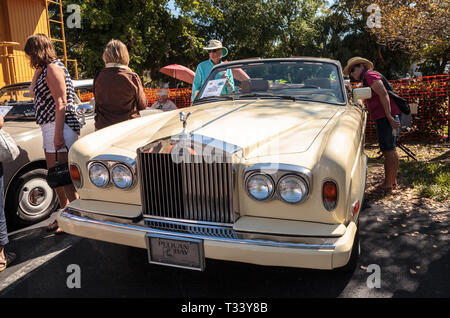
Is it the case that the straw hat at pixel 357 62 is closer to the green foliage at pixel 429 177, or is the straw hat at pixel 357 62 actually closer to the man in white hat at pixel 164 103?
the green foliage at pixel 429 177

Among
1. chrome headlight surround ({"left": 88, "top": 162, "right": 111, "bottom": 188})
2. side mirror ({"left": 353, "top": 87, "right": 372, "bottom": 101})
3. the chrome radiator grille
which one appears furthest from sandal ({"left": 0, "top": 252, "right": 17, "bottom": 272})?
side mirror ({"left": 353, "top": 87, "right": 372, "bottom": 101})

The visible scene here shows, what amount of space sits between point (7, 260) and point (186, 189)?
6.93ft

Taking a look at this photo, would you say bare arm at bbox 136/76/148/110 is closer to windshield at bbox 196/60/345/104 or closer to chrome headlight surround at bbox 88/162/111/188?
windshield at bbox 196/60/345/104

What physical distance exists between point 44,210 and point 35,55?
73.1 inches

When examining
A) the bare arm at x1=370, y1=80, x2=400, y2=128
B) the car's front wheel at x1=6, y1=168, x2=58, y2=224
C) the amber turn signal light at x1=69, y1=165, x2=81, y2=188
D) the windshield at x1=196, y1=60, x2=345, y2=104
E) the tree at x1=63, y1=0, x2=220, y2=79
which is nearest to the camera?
the amber turn signal light at x1=69, y1=165, x2=81, y2=188

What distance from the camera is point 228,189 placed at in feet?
8.09

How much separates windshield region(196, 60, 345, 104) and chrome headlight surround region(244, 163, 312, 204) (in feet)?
5.20

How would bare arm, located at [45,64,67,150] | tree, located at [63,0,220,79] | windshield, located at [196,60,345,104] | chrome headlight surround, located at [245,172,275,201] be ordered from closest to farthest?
chrome headlight surround, located at [245,172,275,201], bare arm, located at [45,64,67,150], windshield, located at [196,60,345,104], tree, located at [63,0,220,79]

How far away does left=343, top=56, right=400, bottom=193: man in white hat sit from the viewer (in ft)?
15.8

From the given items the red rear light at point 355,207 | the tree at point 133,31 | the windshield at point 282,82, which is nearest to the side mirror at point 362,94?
the windshield at point 282,82
